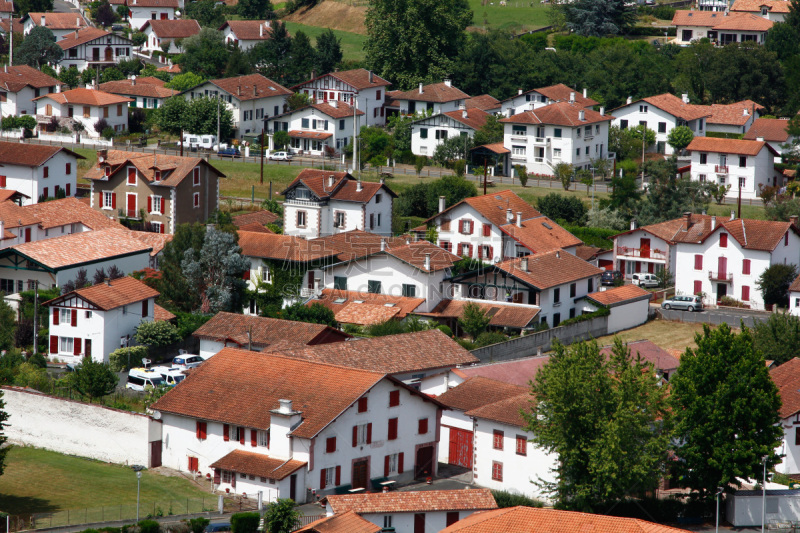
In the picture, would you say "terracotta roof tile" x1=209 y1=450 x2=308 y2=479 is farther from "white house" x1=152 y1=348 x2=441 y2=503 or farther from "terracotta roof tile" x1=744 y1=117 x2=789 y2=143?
"terracotta roof tile" x1=744 y1=117 x2=789 y2=143

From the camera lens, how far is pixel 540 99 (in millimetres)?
121625

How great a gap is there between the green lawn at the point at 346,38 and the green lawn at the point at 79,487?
318 feet

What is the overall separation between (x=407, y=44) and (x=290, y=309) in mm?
61600

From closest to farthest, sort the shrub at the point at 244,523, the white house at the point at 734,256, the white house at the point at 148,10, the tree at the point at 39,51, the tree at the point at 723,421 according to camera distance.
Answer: the shrub at the point at 244,523
the tree at the point at 723,421
the white house at the point at 734,256
the tree at the point at 39,51
the white house at the point at 148,10

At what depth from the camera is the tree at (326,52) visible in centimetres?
13825

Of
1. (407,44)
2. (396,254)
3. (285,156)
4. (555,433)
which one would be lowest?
(555,433)

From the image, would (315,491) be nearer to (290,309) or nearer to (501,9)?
(290,309)

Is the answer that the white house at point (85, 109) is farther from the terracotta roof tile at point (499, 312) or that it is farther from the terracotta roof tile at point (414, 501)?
the terracotta roof tile at point (414, 501)

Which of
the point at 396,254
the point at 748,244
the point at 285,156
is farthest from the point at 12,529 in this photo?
the point at 285,156

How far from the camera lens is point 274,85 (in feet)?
404

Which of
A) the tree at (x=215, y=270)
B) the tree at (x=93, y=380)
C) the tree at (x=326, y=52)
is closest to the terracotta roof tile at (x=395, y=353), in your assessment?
the tree at (x=93, y=380)

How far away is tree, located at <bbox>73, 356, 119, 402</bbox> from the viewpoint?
60.6 metres

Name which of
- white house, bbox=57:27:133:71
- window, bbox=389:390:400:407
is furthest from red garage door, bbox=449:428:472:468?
white house, bbox=57:27:133:71

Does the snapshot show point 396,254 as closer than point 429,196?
Yes
